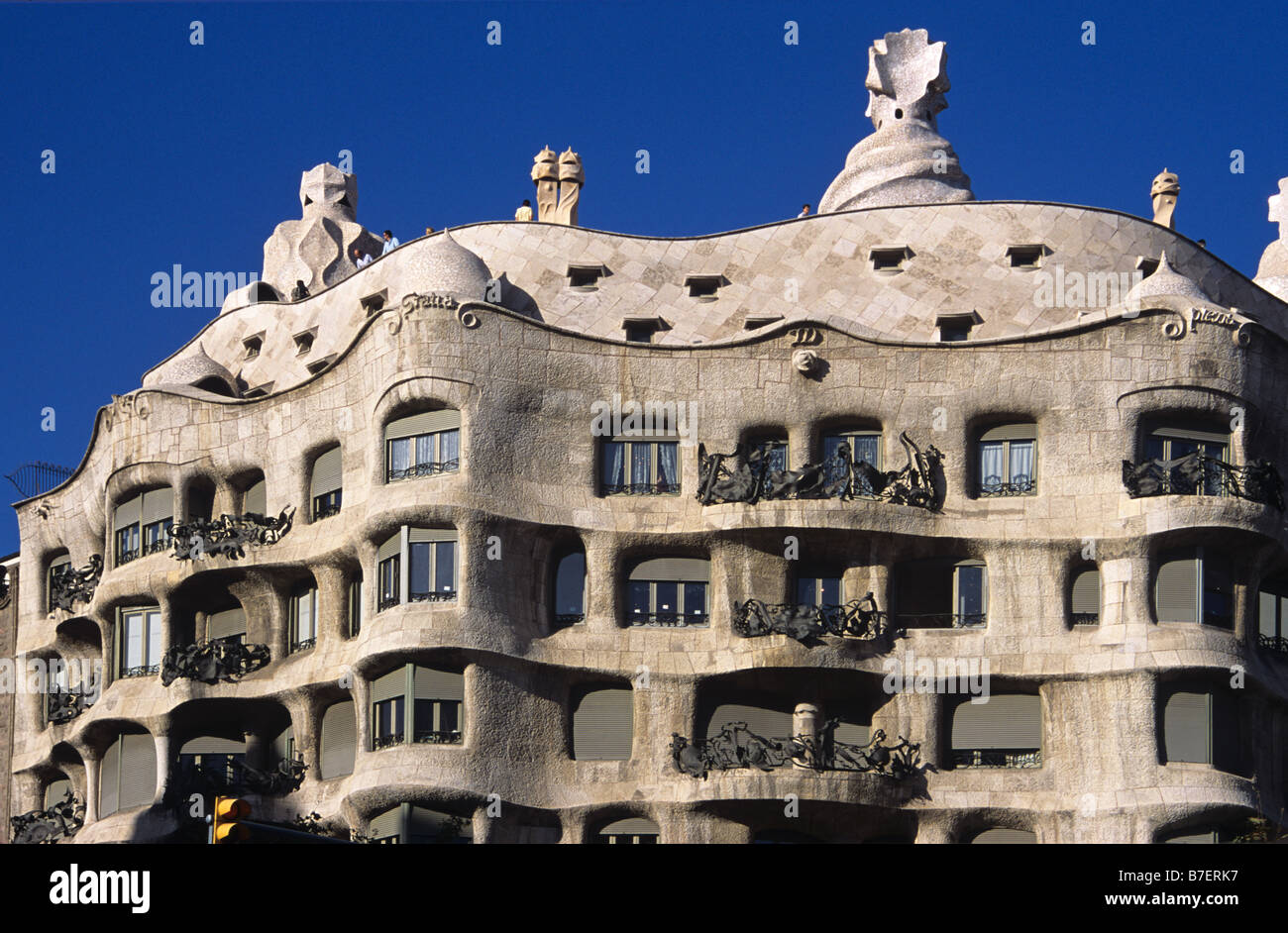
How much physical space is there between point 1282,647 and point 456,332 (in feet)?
61.1

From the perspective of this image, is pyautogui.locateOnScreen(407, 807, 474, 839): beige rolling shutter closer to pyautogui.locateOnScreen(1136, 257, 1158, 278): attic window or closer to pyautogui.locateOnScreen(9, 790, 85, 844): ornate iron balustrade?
pyautogui.locateOnScreen(9, 790, 85, 844): ornate iron balustrade

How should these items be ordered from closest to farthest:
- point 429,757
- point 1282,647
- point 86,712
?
point 429,757, point 1282,647, point 86,712

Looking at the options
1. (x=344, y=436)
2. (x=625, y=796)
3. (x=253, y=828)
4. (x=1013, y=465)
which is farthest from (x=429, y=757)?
(x=253, y=828)

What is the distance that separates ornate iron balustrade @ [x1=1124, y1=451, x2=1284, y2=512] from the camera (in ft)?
178

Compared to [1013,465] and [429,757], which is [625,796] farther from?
[1013,465]

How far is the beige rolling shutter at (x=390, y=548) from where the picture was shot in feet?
179

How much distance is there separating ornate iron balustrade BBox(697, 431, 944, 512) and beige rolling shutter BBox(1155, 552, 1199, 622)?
4.81 metres

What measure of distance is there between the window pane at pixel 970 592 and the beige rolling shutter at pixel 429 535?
10551 mm

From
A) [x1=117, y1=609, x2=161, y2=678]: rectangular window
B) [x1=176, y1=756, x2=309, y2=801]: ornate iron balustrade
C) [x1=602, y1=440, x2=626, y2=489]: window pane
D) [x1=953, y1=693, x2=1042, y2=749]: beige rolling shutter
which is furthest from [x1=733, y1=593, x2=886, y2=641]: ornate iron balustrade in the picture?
[x1=117, y1=609, x2=161, y2=678]: rectangular window

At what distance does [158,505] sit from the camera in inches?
2384

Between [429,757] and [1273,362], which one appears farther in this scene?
[1273,362]

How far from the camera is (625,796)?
53750mm

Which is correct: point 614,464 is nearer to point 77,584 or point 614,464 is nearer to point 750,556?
point 750,556

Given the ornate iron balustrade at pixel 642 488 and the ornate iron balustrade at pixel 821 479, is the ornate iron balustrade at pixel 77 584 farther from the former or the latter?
the ornate iron balustrade at pixel 821 479
